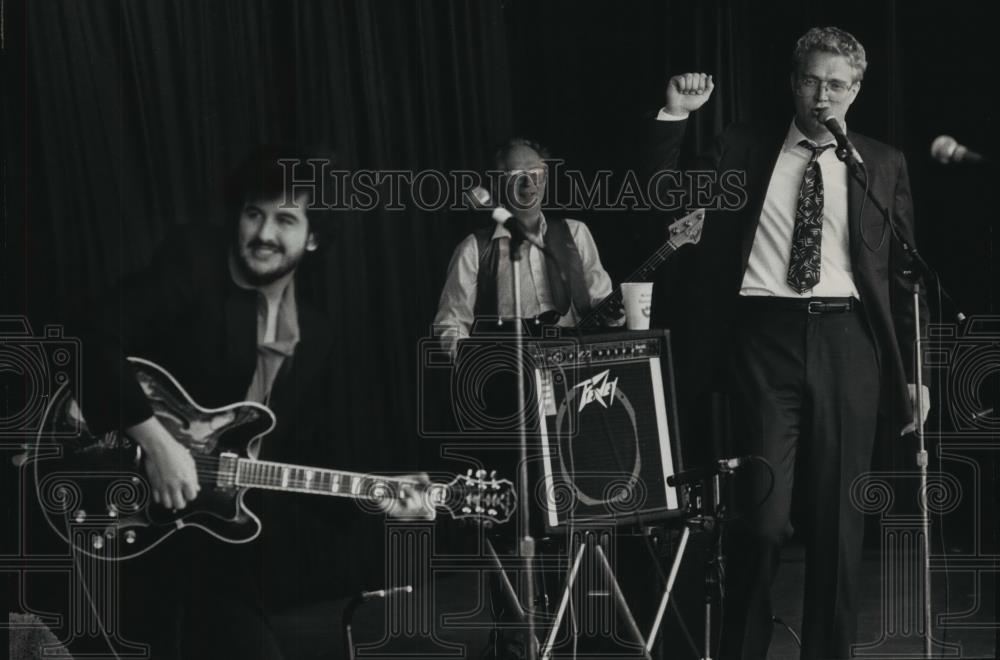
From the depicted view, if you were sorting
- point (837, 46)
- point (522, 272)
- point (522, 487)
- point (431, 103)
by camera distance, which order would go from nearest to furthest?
point (522, 487) < point (837, 46) < point (522, 272) < point (431, 103)

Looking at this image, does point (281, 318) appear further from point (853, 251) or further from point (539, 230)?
point (853, 251)

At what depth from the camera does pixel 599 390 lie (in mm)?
3883

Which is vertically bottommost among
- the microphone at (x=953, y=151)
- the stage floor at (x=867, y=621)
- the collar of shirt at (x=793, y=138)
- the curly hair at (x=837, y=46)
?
the stage floor at (x=867, y=621)

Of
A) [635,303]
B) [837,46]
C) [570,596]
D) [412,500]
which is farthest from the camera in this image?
[635,303]

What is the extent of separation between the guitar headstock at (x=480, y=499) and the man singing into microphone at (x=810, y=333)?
78 cm

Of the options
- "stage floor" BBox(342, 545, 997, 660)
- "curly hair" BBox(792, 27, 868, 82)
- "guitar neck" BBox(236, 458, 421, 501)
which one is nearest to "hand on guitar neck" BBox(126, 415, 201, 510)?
"guitar neck" BBox(236, 458, 421, 501)

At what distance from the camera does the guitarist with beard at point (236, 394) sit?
152 inches

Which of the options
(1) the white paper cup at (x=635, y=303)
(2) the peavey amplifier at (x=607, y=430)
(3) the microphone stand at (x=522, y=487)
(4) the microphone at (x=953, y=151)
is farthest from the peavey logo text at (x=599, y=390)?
(4) the microphone at (x=953, y=151)

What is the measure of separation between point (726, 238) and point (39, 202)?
2343 millimetres

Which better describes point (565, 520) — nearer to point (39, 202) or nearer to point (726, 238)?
point (726, 238)

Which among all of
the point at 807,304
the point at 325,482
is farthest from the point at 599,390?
the point at 325,482

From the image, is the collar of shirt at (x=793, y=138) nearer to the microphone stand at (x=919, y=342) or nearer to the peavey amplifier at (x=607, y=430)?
the microphone stand at (x=919, y=342)

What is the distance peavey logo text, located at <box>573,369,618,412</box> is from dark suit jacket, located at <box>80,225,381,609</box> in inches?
34.7

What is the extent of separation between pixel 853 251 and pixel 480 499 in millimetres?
1499
